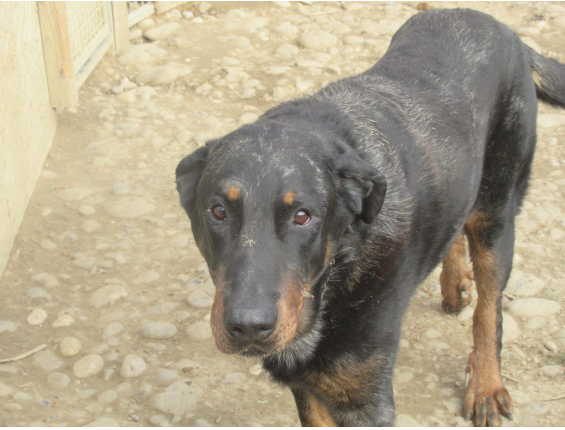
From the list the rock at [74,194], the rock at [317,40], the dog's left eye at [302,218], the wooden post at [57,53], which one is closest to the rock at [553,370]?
the dog's left eye at [302,218]

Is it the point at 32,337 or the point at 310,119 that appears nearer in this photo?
the point at 310,119

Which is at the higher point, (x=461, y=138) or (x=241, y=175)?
(x=241, y=175)

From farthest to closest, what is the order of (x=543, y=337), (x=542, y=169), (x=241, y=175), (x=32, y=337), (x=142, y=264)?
(x=542, y=169)
(x=142, y=264)
(x=543, y=337)
(x=32, y=337)
(x=241, y=175)

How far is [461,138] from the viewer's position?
381 centimetres

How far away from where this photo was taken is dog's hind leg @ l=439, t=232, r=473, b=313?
16.0 ft

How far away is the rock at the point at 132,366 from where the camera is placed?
4070 millimetres

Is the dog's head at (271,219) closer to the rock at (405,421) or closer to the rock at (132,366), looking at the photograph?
the rock at (405,421)

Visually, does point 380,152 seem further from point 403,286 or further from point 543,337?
point 543,337

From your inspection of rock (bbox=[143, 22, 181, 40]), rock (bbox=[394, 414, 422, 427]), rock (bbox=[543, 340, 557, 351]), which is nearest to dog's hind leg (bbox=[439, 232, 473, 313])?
rock (bbox=[543, 340, 557, 351])

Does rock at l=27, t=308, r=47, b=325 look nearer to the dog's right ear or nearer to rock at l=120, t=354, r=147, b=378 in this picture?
rock at l=120, t=354, r=147, b=378

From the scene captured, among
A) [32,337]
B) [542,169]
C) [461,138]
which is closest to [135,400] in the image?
[32,337]

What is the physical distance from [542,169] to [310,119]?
13.8ft

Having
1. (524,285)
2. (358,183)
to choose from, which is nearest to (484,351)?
(524,285)

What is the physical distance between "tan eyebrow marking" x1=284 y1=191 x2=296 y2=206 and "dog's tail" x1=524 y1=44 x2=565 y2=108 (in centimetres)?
288
